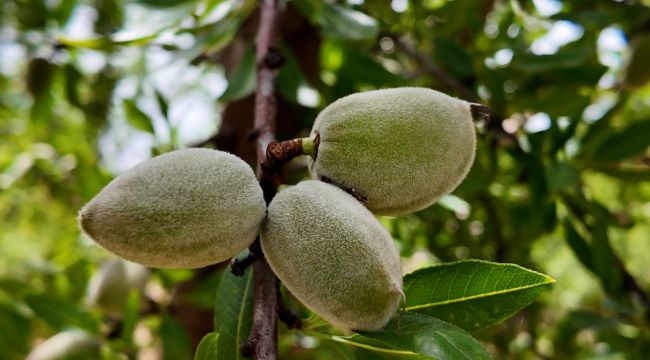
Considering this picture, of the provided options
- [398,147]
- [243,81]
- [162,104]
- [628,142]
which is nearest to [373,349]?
[398,147]

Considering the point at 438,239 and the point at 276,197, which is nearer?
the point at 276,197

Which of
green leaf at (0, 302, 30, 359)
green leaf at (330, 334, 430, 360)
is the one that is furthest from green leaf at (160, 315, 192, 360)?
green leaf at (330, 334, 430, 360)

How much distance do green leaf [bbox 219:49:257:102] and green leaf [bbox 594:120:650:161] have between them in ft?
3.16

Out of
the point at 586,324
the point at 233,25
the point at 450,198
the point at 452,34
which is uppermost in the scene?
the point at 233,25

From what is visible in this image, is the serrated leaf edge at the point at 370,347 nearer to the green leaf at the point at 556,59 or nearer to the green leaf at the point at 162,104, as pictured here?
the green leaf at the point at 162,104

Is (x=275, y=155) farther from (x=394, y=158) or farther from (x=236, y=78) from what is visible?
(x=236, y=78)

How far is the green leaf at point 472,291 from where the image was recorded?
0.85 m

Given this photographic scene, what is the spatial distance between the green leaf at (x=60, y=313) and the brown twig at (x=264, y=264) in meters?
0.84

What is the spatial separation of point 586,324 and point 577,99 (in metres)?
0.68

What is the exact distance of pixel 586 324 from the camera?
73.2 inches

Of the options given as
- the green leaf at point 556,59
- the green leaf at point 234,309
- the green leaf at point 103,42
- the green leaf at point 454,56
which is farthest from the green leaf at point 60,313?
the green leaf at point 556,59

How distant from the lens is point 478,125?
174 centimetres

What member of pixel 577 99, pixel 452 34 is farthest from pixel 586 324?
pixel 452 34

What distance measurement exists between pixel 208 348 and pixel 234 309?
175 millimetres
